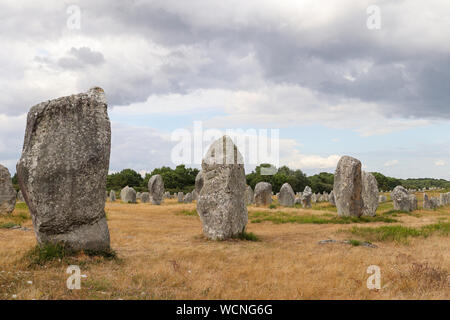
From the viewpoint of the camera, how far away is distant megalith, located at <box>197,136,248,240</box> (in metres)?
11.6

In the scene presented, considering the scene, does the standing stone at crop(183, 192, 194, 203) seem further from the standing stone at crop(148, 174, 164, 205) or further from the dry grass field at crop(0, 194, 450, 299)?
the dry grass field at crop(0, 194, 450, 299)

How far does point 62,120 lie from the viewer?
7.76 metres

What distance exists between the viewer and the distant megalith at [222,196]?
38.1 ft

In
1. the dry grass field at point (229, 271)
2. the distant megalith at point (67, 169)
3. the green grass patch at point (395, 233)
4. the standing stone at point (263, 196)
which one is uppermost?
the distant megalith at point (67, 169)

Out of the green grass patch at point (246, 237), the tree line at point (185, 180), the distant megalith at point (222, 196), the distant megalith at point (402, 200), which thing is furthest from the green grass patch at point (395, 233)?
the tree line at point (185, 180)

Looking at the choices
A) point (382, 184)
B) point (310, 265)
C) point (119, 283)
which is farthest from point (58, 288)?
point (382, 184)

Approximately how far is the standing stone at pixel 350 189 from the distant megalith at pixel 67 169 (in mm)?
14777

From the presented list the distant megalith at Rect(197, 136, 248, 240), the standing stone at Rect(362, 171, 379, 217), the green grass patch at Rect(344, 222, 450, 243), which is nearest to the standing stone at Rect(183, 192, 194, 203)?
the standing stone at Rect(362, 171, 379, 217)

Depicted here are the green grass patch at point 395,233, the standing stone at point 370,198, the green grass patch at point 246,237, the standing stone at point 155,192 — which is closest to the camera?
the green grass patch at point 246,237

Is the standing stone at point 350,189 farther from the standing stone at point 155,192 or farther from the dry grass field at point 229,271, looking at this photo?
the standing stone at point 155,192

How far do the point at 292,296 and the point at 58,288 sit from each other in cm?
360

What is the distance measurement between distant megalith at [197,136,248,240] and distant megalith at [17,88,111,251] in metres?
4.27

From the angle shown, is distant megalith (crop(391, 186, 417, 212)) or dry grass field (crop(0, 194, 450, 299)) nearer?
dry grass field (crop(0, 194, 450, 299))
